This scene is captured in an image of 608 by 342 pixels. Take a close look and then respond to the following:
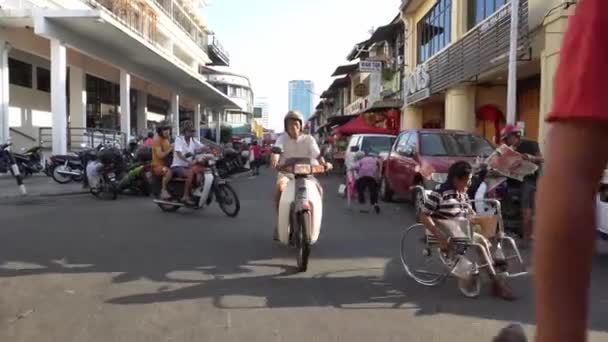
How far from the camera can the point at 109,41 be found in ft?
73.8

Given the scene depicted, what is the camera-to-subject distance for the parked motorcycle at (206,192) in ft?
34.3

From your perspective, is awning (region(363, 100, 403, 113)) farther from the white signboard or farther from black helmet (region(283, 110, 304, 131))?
black helmet (region(283, 110, 304, 131))

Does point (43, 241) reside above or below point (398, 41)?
below

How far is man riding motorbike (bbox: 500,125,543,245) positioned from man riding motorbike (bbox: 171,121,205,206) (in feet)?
17.4

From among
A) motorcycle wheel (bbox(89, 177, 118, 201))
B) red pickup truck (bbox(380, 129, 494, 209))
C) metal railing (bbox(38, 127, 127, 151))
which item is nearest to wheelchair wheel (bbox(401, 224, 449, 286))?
red pickup truck (bbox(380, 129, 494, 209))

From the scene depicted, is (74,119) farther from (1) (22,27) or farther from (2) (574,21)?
(2) (574,21)

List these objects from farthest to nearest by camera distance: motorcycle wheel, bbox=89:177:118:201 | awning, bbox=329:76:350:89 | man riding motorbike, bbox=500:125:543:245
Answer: awning, bbox=329:76:350:89 → motorcycle wheel, bbox=89:177:118:201 → man riding motorbike, bbox=500:125:543:245

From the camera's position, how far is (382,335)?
165 inches

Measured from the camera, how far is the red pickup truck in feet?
33.5

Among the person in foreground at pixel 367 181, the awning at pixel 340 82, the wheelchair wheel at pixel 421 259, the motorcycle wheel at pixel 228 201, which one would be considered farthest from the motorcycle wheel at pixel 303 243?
the awning at pixel 340 82

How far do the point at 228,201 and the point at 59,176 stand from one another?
26.4ft

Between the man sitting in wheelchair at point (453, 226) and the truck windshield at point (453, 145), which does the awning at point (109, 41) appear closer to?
the truck windshield at point (453, 145)

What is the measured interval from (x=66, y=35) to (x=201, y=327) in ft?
58.8

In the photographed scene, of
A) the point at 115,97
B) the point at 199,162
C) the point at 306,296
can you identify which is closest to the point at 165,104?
the point at 115,97
